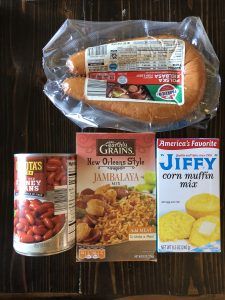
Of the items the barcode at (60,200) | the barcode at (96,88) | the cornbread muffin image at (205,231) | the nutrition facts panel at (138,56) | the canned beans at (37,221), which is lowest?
the cornbread muffin image at (205,231)

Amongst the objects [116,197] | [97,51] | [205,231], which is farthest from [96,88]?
[205,231]

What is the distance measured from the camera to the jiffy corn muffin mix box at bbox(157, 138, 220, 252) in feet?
2.19

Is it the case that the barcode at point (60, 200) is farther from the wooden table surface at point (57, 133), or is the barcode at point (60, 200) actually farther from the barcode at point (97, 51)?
the barcode at point (97, 51)

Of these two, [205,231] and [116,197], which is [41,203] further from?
[205,231]

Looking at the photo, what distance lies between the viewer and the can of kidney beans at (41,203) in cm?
60

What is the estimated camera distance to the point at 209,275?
672 millimetres

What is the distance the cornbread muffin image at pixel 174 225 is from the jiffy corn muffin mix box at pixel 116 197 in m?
0.02

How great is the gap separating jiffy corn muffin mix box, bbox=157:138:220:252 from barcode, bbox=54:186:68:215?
0.19 metres

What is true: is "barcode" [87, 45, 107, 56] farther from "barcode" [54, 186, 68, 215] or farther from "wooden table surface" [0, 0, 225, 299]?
"barcode" [54, 186, 68, 215]

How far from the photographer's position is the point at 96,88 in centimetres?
68

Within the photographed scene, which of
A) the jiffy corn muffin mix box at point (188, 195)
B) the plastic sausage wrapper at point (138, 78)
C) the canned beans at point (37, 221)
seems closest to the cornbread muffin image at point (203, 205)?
the jiffy corn muffin mix box at point (188, 195)

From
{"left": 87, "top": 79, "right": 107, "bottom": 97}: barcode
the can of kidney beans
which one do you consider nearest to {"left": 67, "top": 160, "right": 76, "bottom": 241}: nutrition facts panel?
the can of kidney beans

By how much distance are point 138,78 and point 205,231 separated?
0.33m

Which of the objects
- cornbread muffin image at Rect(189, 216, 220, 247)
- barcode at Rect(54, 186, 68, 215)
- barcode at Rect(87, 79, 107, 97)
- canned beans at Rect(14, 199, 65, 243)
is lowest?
cornbread muffin image at Rect(189, 216, 220, 247)
